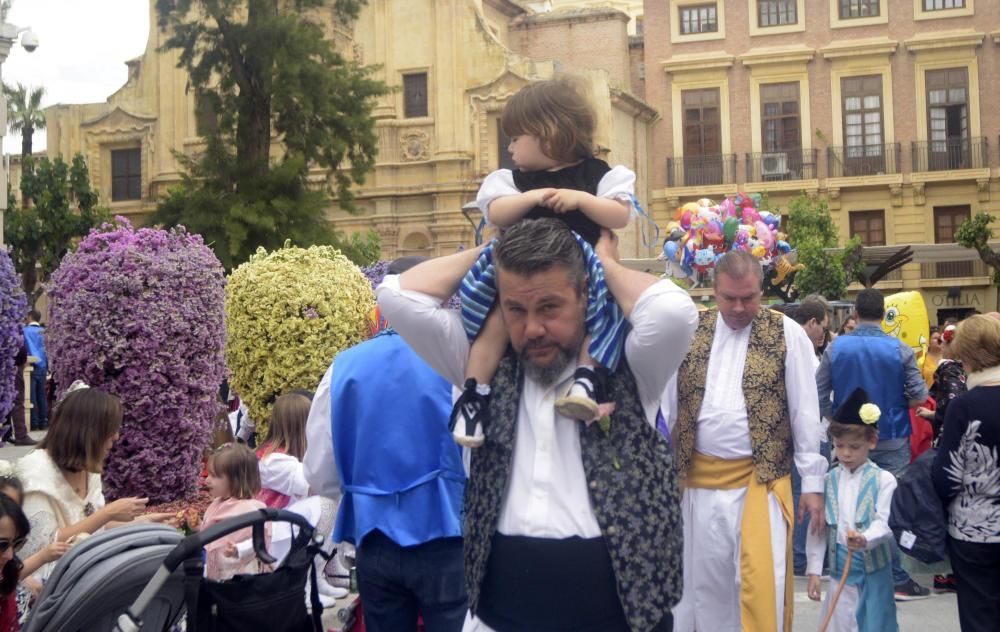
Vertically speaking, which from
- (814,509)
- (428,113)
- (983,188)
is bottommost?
(814,509)

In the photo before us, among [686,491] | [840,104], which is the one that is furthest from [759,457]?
[840,104]

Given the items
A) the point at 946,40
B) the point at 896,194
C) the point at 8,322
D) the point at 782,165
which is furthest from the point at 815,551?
the point at 946,40

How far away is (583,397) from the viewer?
2.83 m

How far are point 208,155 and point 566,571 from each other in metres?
25.8

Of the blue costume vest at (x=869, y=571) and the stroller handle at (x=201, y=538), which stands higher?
the stroller handle at (x=201, y=538)

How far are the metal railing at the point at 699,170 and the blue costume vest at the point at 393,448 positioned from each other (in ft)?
118

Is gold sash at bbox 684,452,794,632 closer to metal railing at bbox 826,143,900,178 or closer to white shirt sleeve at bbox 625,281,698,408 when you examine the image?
white shirt sleeve at bbox 625,281,698,408

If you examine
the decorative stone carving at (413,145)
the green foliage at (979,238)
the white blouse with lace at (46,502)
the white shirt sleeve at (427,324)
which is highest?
the decorative stone carving at (413,145)

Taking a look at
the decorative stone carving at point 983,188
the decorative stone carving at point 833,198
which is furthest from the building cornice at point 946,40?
the decorative stone carving at point 833,198

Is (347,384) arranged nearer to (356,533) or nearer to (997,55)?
(356,533)

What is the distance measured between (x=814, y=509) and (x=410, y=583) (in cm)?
214

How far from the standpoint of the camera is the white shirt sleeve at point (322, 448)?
4689mm

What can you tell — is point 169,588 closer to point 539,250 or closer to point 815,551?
point 539,250

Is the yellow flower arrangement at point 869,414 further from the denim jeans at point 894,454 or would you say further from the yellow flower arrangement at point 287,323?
the yellow flower arrangement at point 287,323
